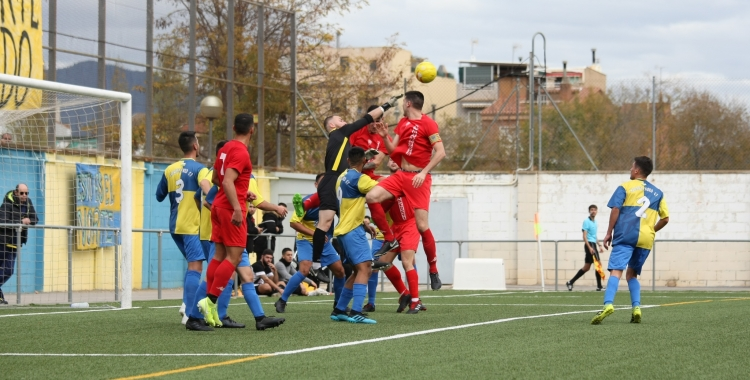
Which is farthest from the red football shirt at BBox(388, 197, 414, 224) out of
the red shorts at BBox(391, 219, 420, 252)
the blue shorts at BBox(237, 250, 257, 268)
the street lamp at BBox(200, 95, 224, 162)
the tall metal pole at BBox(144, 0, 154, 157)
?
the street lamp at BBox(200, 95, 224, 162)

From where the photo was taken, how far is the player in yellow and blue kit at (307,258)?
1253 cm

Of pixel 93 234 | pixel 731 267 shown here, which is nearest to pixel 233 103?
pixel 93 234

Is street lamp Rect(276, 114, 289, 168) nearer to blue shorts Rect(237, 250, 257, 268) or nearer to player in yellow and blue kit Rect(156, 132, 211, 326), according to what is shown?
player in yellow and blue kit Rect(156, 132, 211, 326)

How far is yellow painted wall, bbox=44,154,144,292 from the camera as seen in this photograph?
1722 centimetres

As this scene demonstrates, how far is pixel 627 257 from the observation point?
11.3 metres

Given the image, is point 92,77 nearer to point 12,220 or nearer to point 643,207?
point 12,220

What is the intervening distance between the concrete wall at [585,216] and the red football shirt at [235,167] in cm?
1765

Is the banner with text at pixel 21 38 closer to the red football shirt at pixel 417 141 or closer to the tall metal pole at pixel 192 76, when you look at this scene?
the tall metal pole at pixel 192 76

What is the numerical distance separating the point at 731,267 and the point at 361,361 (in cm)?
2185

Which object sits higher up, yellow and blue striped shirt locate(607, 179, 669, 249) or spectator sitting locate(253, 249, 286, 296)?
yellow and blue striped shirt locate(607, 179, 669, 249)

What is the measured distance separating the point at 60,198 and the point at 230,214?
10400mm

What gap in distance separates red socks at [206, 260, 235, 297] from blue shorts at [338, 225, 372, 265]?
1.49 m

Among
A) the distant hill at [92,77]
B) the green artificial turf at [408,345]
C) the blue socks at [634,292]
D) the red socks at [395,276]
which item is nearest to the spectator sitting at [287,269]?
the distant hill at [92,77]

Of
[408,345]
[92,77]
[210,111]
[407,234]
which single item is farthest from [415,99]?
[210,111]
